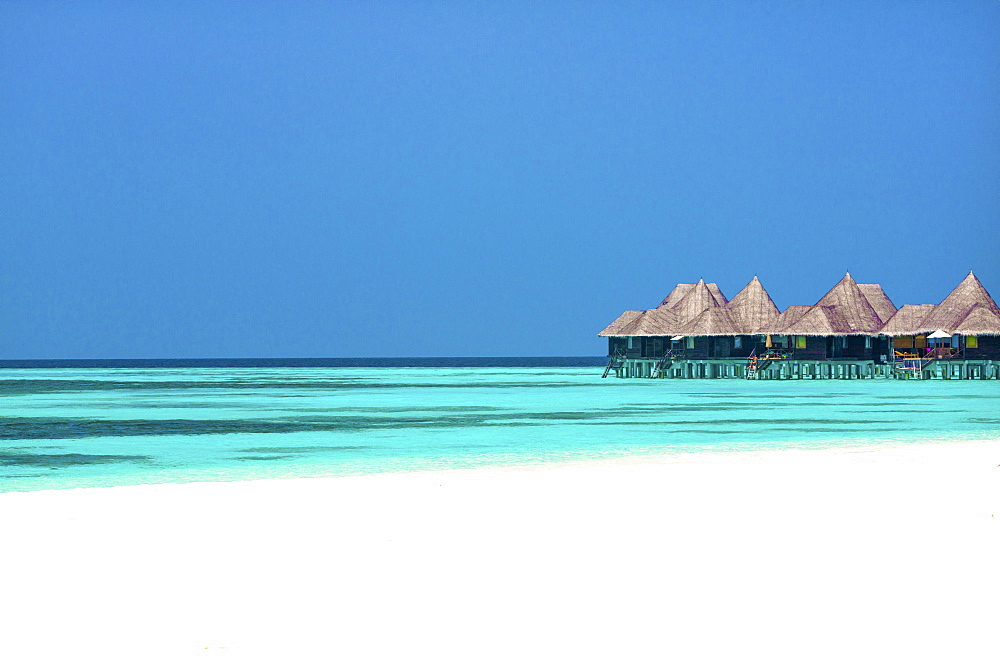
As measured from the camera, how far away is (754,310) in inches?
2099

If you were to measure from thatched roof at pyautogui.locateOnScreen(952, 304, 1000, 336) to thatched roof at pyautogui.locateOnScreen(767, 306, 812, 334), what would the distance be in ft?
24.2

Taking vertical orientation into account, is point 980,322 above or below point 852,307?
below

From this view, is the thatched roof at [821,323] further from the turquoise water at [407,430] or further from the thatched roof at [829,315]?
the turquoise water at [407,430]

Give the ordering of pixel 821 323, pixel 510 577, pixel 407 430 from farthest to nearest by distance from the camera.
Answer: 1. pixel 821 323
2. pixel 407 430
3. pixel 510 577

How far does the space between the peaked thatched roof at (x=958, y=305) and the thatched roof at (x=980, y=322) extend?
178 mm


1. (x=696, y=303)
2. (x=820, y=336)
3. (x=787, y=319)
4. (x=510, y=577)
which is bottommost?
(x=510, y=577)

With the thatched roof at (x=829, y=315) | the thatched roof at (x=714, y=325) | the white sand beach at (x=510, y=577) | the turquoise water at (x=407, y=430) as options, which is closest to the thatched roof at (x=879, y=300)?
the thatched roof at (x=829, y=315)

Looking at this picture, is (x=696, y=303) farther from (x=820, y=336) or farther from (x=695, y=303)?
(x=820, y=336)

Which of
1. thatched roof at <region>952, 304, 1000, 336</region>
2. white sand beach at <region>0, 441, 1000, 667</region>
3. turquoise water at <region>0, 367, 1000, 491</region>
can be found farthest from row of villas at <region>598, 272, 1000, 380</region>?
white sand beach at <region>0, 441, 1000, 667</region>

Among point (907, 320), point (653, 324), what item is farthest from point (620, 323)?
point (907, 320)

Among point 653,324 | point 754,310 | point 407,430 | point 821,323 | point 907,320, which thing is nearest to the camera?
point 407,430

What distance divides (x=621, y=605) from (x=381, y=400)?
3171cm

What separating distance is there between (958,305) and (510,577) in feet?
159

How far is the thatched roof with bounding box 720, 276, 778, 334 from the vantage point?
52.9 m
